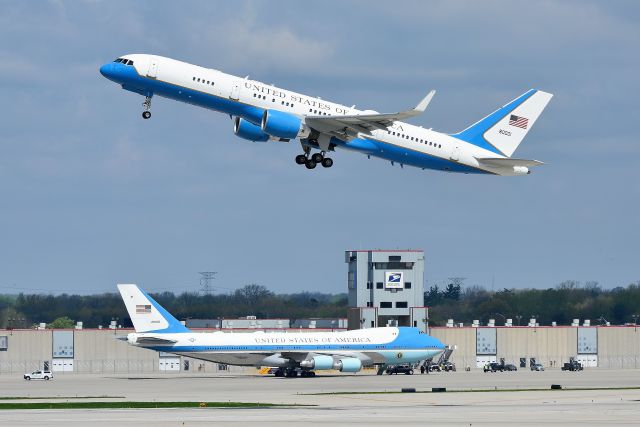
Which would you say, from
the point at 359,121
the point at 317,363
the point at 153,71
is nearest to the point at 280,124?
the point at 359,121

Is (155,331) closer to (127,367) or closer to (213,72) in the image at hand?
(127,367)

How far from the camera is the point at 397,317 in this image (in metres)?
156

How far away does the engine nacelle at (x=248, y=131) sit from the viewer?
86.3 meters

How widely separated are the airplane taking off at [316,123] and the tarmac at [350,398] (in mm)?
16052

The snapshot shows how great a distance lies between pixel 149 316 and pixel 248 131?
3189cm

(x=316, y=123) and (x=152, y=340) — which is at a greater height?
(x=316, y=123)

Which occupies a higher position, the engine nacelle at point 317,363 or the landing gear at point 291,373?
the engine nacelle at point 317,363

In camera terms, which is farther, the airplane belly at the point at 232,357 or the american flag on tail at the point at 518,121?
the airplane belly at the point at 232,357

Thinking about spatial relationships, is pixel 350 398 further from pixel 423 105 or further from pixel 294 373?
pixel 294 373

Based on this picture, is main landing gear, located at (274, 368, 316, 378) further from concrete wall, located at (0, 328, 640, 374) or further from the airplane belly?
concrete wall, located at (0, 328, 640, 374)

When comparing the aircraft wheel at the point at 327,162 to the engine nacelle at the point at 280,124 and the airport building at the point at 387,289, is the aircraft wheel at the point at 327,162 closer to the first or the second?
the engine nacelle at the point at 280,124

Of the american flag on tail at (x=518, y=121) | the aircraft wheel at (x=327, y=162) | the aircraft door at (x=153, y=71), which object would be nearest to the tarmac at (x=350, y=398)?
the aircraft wheel at (x=327, y=162)

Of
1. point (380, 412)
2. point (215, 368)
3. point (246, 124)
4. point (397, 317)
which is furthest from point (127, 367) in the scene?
point (380, 412)

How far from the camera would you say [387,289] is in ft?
514
